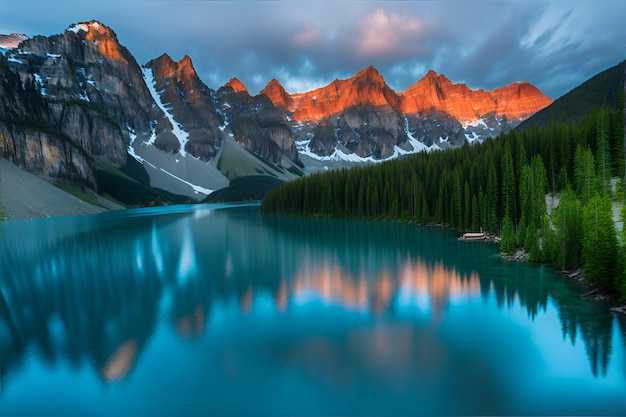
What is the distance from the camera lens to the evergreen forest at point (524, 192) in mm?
26469

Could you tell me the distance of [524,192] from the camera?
50938mm

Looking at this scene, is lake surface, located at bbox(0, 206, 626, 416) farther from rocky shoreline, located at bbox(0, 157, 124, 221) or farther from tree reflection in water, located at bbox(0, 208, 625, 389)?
rocky shoreline, located at bbox(0, 157, 124, 221)

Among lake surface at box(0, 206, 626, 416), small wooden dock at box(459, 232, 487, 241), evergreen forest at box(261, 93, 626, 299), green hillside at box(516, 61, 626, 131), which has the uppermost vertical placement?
green hillside at box(516, 61, 626, 131)

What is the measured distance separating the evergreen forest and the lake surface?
3.97 metres

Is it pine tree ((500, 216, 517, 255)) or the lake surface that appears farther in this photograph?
pine tree ((500, 216, 517, 255))

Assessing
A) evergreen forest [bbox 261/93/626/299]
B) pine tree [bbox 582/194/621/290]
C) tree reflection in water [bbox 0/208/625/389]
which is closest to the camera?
tree reflection in water [bbox 0/208/625/389]

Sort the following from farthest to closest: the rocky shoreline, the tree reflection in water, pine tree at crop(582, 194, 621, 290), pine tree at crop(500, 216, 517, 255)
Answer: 1. the rocky shoreline
2. pine tree at crop(500, 216, 517, 255)
3. pine tree at crop(582, 194, 621, 290)
4. the tree reflection in water

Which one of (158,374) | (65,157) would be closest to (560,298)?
(158,374)

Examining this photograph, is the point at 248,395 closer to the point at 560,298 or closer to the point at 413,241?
the point at 560,298

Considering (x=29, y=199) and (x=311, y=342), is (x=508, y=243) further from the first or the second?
(x=29, y=199)

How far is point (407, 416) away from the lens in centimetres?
1203

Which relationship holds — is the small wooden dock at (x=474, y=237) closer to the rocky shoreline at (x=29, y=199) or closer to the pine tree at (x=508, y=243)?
the pine tree at (x=508, y=243)

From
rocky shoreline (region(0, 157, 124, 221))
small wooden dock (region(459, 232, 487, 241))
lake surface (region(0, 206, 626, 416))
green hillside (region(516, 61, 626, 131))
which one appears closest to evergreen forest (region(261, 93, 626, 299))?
small wooden dock (region(459, 232, 487, 241))

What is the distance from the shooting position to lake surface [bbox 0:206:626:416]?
43.3 feet
